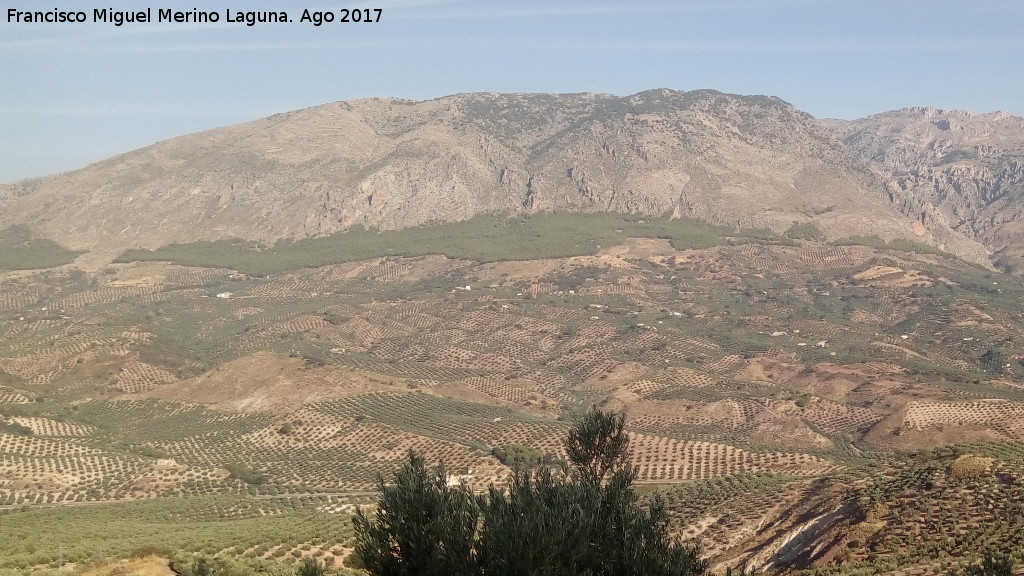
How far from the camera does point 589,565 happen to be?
2144cm

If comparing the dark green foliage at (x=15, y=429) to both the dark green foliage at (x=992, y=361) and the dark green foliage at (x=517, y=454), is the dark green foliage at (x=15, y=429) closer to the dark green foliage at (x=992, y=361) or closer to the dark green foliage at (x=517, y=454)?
the dark green foliage at (x=517, y=454)

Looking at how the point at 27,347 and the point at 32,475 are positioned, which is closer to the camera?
the point at 32,475

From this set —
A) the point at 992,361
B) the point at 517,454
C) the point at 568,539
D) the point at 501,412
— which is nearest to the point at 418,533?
the point at 568,539

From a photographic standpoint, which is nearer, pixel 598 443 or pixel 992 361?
pixel 598 443

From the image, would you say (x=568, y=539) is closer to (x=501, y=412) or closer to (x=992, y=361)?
(x=501, y=412)

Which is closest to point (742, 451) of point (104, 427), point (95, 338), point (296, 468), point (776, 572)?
point (776, 572)

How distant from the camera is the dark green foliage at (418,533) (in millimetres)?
21234

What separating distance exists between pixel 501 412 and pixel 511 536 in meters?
99.1

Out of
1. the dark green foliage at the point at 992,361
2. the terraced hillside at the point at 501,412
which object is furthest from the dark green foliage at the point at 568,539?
the dark green foliage at the point at 992,361

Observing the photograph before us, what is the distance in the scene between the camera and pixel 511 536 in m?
20.6

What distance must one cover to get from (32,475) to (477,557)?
77530 millimetres

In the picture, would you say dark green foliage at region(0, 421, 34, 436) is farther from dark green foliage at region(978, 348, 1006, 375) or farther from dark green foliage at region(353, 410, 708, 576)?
dark green foliage at region(978, 348, 1006, 375)

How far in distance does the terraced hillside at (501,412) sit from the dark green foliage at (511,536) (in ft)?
Result: 76.3

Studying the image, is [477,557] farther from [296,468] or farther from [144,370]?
[144,370]
